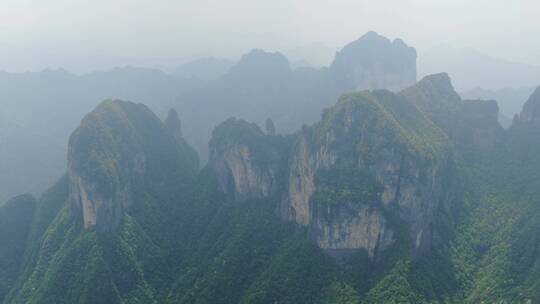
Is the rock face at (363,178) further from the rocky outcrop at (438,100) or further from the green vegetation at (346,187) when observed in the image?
the rocky outcrop at (438,100)

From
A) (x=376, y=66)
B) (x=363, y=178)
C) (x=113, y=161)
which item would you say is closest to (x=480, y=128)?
(x=363, y=178)

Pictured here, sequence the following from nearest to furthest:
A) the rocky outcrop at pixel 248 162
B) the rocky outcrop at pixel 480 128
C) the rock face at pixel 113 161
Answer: the rock face at pixel 113 161, the rocky outcrop at pixel 248 162, the rocky outcrop at pixel 480 128

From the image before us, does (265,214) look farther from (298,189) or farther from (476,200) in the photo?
(476,200)

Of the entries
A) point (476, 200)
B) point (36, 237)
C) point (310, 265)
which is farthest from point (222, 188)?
point (476, 200)

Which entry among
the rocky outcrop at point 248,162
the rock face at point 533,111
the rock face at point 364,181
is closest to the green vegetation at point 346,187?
the rock face at point 364,181

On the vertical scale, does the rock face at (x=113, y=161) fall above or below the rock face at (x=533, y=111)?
below

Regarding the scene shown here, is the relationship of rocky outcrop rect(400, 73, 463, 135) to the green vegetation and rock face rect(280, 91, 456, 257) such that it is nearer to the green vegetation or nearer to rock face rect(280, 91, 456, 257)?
→ rock face rect(280, 91, 456, 257)

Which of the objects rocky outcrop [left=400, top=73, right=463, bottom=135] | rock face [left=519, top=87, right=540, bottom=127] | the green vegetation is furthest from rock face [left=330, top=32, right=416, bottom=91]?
the green vegetation

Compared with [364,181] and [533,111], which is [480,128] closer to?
[533,111]
